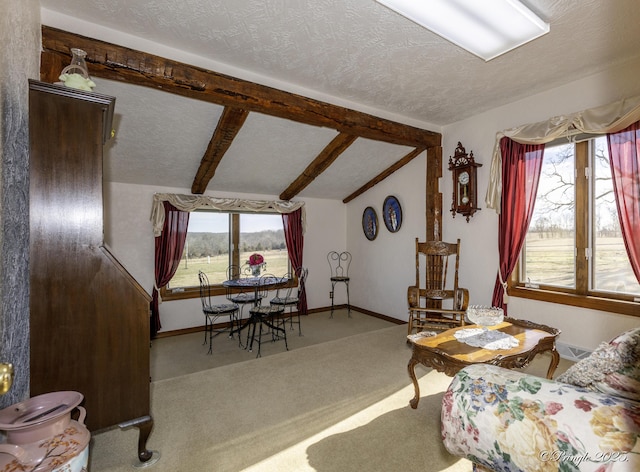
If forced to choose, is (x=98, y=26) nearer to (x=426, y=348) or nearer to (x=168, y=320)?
(x=426, y=348)

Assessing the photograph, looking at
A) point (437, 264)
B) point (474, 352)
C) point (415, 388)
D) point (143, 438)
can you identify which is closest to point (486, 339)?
point (474, 352)

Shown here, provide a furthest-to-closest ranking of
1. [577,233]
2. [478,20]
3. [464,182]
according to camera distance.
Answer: [464,182] < [577,233] < [478,20]

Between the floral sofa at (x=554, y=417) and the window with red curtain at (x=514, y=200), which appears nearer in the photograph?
the floral sofa at (x=554, y=417)

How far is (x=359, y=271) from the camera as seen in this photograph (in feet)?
19.1

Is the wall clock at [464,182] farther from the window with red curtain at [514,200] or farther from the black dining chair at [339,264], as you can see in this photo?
the black dining chair at [339,264]

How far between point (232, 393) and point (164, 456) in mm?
789

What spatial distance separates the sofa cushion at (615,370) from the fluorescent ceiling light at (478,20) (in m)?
1.82

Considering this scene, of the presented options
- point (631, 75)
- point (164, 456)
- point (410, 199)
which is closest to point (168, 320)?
point (164, 456)

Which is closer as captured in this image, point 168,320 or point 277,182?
point 168,320

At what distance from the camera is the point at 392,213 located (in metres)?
5.04

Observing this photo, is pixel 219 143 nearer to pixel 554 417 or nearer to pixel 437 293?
pixel 437 293

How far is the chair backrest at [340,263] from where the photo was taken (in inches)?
239


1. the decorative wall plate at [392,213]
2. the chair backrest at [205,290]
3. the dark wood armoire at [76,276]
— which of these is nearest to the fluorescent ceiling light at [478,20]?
the dark wood armoire at [76,276]

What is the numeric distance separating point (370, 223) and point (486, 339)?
11.5 ft
